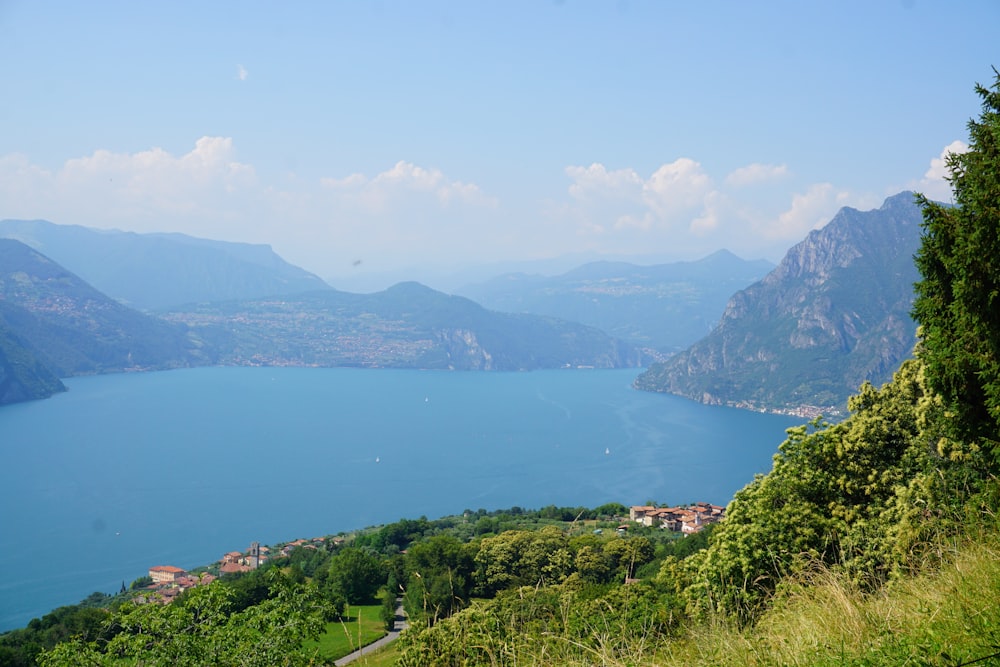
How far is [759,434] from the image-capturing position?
9131 cm

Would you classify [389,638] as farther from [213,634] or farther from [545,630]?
[545,630]

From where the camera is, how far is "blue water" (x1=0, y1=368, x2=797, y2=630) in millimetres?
48469

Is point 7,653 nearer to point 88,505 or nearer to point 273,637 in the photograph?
point 273,637

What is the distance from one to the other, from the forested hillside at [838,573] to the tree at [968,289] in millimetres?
Answer: 15

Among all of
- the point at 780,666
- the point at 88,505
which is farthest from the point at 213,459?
the point at 780,666

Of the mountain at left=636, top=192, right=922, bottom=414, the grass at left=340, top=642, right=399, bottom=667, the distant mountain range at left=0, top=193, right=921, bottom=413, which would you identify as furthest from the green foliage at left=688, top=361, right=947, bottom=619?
the mountain at left=636, top=192, right=922, bottom=414

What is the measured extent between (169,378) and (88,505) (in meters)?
Result: 90.3

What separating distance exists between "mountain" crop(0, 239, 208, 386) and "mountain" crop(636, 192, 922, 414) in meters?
104

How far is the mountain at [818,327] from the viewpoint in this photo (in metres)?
119

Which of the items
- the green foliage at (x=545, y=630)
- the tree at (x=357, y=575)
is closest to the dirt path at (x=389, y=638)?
the tree at (x=357, y=575)

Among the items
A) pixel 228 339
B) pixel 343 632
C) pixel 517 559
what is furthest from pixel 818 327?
pixel 343 632

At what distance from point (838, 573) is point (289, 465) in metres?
71.6

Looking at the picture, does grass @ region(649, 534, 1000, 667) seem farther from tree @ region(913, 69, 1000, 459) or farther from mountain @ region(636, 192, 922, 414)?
mountain @ region(636, 192, 922, 414)

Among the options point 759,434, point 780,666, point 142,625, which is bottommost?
point 759,434
